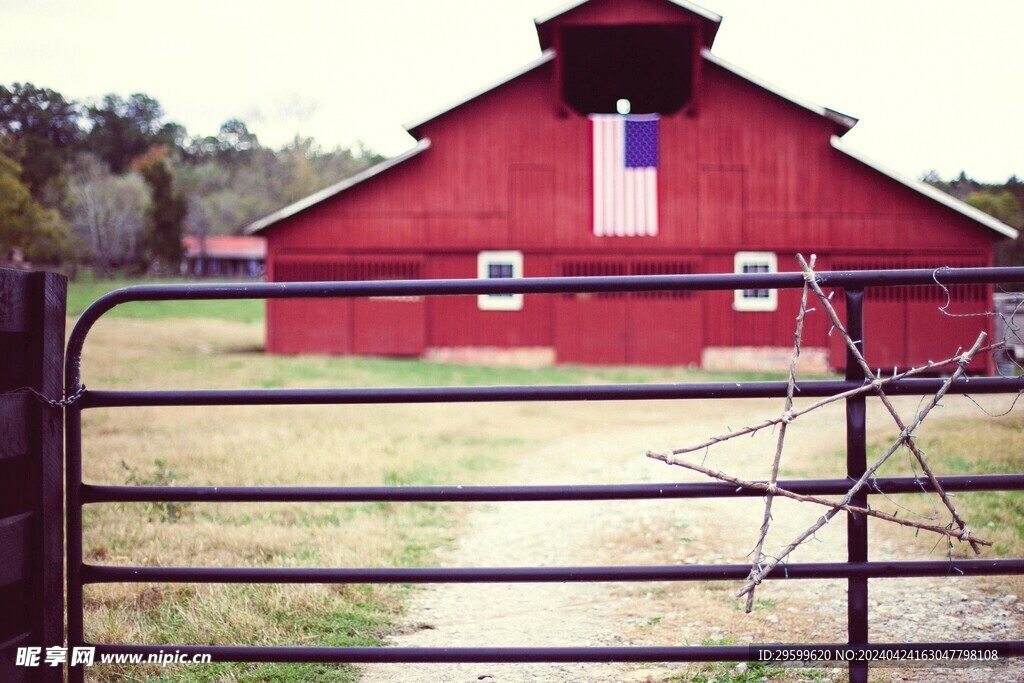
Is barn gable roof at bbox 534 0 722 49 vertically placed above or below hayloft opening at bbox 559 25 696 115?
above

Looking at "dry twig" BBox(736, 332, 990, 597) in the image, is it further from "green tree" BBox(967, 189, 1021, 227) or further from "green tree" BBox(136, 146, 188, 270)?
"green tree" BBox(136, 146, 188, 270)

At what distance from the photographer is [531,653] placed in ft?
8.52

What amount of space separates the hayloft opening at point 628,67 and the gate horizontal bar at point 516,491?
18790mm

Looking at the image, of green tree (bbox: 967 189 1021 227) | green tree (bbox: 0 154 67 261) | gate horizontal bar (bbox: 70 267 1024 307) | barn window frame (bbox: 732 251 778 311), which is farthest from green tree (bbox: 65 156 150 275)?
gate horizontal bar (bbox: 70 267 1024 307)

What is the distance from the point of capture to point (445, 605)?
446 centimetres

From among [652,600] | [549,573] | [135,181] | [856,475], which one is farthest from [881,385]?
[135,181]

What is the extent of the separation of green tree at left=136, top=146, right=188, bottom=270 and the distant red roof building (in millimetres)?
13026

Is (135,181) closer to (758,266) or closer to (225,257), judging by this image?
(225,257)

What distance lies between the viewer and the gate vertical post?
8.49ft

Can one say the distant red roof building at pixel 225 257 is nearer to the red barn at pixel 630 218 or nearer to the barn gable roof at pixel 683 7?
the red barn at pixel 630 218

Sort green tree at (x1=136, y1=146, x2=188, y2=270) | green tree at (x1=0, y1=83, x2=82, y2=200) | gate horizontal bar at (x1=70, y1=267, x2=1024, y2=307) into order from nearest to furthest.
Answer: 1. gate horizontal bar at (x1=70, y1=267, x2=1024, y2=307)
2. green tree at (x1=0, y1=83, x2=82, y2=200)
3. green tree at (x1=136, y1=146, x2=188, y2=270)

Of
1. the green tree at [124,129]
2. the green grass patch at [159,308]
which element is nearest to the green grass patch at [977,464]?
the green grass patch at [159,308]

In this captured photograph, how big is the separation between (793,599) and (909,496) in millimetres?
2407

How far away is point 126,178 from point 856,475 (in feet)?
186
